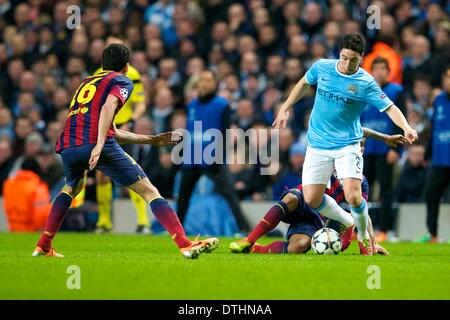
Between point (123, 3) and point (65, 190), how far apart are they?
1200 centimetres

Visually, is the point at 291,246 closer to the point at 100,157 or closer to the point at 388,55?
the point at 100,157

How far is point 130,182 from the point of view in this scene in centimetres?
977

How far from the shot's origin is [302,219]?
1083 cm

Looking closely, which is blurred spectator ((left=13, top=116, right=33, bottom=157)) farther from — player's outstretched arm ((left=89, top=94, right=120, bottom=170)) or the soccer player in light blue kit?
player's outstretched arm ((left=89, top=94, right=120, bottom=170))

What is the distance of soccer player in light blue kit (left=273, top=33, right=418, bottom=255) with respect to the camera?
10.4 m

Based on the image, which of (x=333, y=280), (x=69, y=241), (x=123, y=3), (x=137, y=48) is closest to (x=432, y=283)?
(x=333, y=280)

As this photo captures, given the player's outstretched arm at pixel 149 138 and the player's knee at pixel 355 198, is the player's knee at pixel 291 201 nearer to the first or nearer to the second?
the player's knee at pixel 355 198

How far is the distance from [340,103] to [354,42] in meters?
0.64

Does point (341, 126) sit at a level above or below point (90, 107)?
below

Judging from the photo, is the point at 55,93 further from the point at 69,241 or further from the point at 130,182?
the point at 130,182

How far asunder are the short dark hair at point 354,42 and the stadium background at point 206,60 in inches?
210

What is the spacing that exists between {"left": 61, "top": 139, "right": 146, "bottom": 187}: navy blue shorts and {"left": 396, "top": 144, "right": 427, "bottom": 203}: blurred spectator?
267 inches

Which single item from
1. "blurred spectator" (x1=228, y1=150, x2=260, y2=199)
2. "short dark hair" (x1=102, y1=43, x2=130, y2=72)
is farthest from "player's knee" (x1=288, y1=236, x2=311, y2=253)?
"blurred spectator" (x1=228, y1=150, x2=260, y2=199)

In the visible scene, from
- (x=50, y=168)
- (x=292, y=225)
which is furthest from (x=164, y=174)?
(x=292, y=225)
